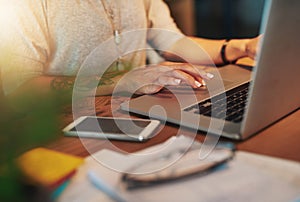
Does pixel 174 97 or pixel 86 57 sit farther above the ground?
pixel 174 97

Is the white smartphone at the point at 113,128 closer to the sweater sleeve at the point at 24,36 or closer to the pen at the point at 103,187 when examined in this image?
the pen at the point at 103,187

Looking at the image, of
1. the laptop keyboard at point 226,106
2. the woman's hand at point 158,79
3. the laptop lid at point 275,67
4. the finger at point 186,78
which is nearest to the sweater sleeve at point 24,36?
the woman's hand at point 158,79

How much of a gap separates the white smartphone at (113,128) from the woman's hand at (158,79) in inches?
7.3

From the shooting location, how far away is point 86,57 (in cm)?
140

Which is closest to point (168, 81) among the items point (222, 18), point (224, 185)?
point (224, 185)

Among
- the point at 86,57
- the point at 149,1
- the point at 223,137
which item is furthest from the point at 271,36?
the point at 149,1

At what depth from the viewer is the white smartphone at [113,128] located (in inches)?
28.0

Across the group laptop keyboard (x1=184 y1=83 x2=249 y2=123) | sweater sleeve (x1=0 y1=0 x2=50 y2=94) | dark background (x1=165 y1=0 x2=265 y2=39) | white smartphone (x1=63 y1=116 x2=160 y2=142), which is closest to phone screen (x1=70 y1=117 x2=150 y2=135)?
white smartphone (x1=63 y1=116 x2=160 y2=142)

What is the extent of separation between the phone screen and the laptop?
5 cm

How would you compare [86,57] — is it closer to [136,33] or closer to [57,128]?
[136,33]

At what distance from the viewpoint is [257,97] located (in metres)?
0.64

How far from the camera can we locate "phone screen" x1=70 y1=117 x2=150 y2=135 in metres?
0.73

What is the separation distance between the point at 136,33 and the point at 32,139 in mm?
1161

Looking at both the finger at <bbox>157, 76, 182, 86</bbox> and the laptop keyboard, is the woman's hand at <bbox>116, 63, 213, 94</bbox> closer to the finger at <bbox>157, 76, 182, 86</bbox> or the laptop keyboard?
the finger at <bbox>157, 76, 182, 86</bbox>
